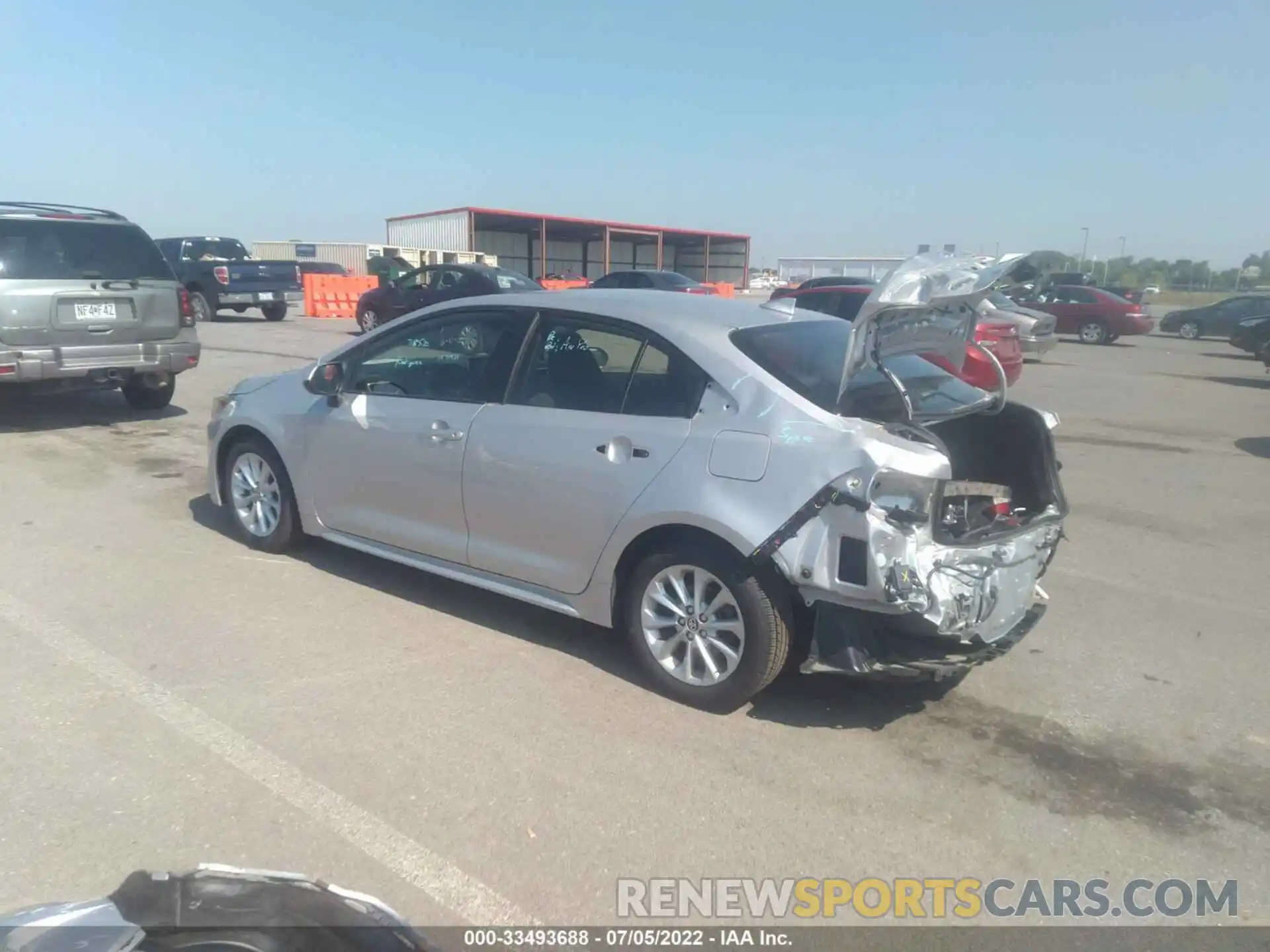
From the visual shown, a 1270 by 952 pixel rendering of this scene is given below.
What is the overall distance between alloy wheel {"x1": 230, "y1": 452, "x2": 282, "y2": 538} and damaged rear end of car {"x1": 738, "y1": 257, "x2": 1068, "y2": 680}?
3.15 metres

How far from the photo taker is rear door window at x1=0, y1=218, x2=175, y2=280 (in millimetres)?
8297

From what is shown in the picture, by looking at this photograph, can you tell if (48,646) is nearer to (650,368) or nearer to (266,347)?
(650,368)

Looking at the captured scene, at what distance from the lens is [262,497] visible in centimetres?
585

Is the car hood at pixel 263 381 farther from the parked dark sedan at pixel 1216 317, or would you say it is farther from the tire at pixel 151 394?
the parked dark sedan at pixel 1216 317

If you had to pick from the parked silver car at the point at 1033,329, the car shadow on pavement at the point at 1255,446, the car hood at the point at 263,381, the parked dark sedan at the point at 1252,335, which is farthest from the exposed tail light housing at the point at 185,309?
the parked dark sedan at the point at 1252,335

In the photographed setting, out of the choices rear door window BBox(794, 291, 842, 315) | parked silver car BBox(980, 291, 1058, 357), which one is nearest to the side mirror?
rear door window BBox(794, 291, 842, 315)

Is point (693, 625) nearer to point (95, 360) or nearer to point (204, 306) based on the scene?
point (95, 360)

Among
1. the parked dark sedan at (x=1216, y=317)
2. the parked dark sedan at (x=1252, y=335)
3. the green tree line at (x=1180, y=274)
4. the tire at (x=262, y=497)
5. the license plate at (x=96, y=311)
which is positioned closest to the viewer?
the tire at (x=262, y=497)

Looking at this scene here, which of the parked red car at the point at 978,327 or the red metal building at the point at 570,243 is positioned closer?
the parked red car at the point at 978,327

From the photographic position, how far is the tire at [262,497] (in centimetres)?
568

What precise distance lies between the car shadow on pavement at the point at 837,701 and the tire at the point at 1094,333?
25.3 metres

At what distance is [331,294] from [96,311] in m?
19.3

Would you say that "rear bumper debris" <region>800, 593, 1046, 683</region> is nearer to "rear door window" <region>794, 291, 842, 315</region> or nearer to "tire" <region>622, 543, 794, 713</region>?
"tire" <region>622, 543, 794, 713</region>

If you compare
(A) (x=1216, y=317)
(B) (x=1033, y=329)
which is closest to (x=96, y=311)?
(B) (x=1033, y=329)
